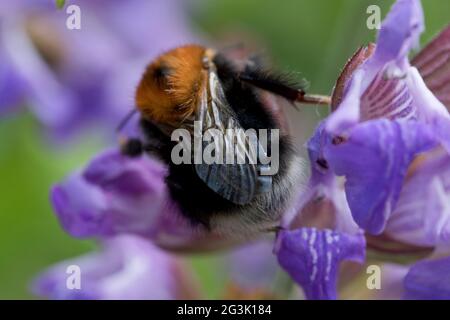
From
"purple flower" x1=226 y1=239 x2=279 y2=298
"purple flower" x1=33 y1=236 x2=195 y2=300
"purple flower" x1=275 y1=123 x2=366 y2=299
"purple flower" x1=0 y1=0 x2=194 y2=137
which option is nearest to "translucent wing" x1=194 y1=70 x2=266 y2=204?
"purple flower" x1=275 y1=123 x2=366 y2=299

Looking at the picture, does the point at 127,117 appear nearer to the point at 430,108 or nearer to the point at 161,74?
the point at 161,74

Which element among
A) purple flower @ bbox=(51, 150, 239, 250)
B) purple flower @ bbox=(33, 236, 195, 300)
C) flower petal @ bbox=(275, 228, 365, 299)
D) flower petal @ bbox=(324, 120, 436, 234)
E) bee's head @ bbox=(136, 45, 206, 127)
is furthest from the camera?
purple flower @ bbox=(33, 236, 195, 300)

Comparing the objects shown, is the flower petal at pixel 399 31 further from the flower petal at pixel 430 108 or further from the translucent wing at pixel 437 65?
the translucent wing at pixel 437 65

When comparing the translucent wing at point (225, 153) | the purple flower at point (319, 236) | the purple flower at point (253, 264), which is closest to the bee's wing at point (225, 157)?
the translucent wing at point (225, 153)

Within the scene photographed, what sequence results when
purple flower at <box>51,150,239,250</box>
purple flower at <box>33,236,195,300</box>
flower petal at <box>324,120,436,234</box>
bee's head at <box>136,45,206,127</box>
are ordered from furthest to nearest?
purple flower at <box>33,236,195,300</box>
purple flower at <box>51,150,239,250</box>
bee's head at <box>136,45,206,127</box>
flower petal at <box>324,120,436,234</box>

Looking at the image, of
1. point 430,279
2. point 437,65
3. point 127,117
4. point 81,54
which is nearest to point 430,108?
point 437,65

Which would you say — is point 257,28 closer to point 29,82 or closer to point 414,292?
point 29,82

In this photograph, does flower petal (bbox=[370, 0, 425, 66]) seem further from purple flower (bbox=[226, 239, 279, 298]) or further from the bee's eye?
purple flower (bbox=[226, 239, 279, 298])
